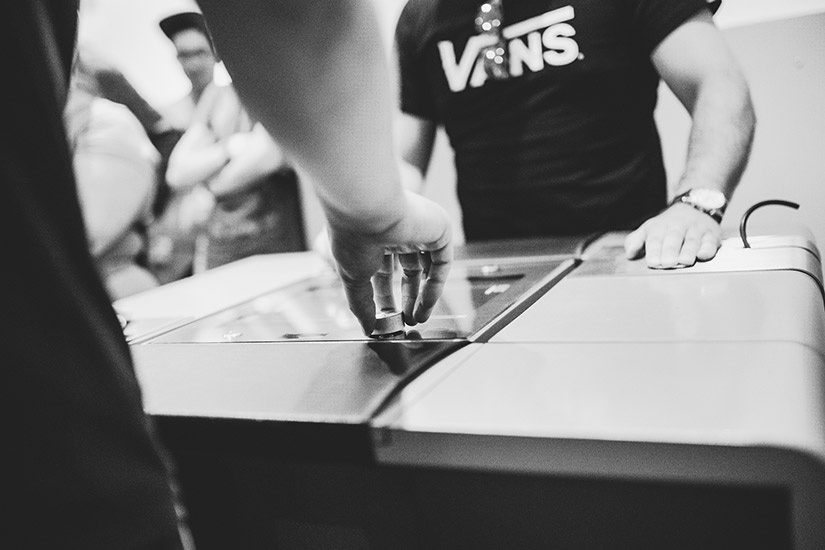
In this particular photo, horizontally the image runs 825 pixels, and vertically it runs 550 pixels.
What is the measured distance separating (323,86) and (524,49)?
1.12m

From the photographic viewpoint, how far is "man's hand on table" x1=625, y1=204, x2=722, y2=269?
2.93ft

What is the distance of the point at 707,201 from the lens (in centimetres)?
107

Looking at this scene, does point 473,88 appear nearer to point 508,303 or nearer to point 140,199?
point 508,303

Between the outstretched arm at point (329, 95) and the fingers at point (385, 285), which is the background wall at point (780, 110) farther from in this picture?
the outstretched arm at point (329, 95)

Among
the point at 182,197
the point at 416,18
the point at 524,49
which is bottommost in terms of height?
the point at 182,197

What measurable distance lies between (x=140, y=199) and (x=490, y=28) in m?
1.11

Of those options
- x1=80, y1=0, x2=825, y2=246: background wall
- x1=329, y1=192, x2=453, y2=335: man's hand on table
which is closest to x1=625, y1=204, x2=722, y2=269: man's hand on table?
x1=329, y1=192, x2=453, y2=335: man's hand on table

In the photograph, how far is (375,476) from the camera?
1.78 feet

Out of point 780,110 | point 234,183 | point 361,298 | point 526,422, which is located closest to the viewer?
point 526,422

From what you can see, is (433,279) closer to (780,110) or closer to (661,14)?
(661,14)

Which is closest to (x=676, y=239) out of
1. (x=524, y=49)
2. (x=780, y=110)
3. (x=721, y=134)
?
(x=721, y=134)

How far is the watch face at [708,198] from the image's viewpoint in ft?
3.49

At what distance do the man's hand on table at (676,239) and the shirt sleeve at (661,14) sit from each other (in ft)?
1.45

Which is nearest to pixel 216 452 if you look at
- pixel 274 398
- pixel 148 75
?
pixel 274 398
